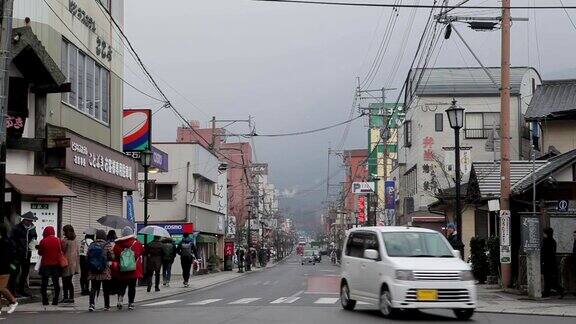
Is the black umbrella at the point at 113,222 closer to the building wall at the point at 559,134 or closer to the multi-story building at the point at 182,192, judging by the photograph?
the building wall at the point at 559,134

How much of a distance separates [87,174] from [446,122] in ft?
122

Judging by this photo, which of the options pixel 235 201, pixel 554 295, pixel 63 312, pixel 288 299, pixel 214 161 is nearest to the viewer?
pixel 63 312

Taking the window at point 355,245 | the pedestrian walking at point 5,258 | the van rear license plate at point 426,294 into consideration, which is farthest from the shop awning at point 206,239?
the van rear license plate at point 426,294

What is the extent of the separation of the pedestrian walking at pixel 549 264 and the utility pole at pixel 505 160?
208 cm

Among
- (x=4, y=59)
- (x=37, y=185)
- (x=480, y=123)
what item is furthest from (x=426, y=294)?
(x=480, y=123)

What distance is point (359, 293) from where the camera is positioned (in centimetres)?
1686

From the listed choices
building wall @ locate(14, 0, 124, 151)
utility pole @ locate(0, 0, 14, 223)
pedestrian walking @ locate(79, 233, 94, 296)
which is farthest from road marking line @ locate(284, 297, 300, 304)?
building wall @ locate(14, 0, 124, 151)

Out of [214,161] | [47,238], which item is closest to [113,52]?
[47,238]

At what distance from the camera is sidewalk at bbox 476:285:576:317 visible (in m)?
17.4

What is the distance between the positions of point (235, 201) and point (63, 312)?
4091 inches

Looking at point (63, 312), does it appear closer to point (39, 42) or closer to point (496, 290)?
point (39, 42)

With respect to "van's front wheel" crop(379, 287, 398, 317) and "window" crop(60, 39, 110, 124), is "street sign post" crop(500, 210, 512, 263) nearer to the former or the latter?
"van's front wheel" crop(379, 287, 398, 317)

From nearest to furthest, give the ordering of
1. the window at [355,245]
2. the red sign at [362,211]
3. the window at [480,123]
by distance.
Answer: the window at [355,245]
the window at [480,123]
the red sign at [362,211]

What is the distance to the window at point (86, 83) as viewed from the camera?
25.5m
